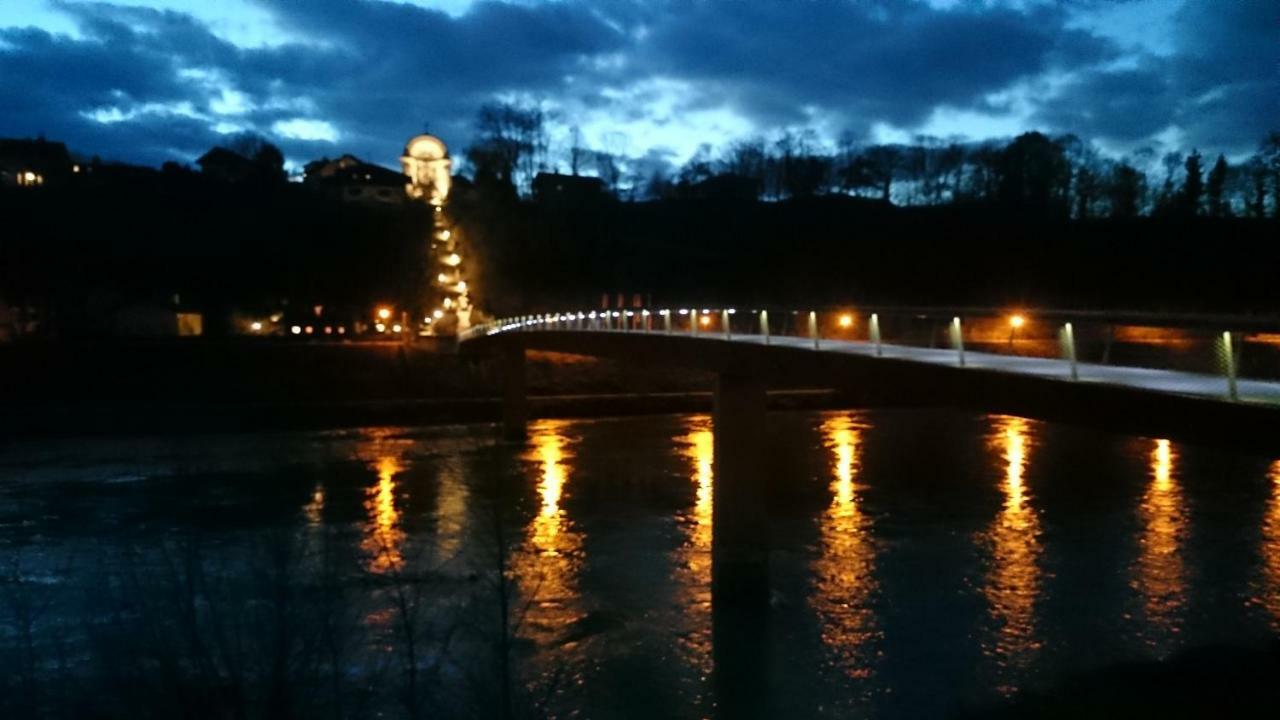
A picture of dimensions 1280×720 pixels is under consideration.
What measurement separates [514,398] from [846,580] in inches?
872

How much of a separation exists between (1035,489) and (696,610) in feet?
44.6

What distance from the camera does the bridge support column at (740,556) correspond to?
1289cm

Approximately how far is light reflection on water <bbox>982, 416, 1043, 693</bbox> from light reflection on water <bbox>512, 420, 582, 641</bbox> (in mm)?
5469

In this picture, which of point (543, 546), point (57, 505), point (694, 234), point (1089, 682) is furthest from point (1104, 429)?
point (694, 234)

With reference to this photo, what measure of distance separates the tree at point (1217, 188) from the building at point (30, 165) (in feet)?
280

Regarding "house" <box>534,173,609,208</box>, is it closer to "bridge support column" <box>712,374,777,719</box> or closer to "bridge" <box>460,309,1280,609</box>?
"bridge" <box>460,309,1280,609</box>

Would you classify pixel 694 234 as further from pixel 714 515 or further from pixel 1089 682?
pixel 1089 682

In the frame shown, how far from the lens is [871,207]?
93875 mm

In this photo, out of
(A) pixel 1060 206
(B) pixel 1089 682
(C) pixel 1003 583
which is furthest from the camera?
(A) pixel 1060 206

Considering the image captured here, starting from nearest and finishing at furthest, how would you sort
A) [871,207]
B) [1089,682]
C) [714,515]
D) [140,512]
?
[1089,682] → [714,515] → [140,512] → [871,207]

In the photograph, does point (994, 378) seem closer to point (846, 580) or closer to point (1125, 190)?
point (846, 580)

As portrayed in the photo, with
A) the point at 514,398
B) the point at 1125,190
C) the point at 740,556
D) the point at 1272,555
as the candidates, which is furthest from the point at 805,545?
the point at 1125,190

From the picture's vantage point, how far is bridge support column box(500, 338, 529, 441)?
124ft

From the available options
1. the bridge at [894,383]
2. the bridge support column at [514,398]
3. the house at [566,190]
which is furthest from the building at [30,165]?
the bridge at [894,383]
